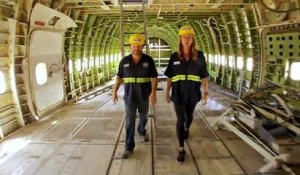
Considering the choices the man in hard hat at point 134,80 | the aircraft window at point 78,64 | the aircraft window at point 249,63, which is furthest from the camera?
the aircraft window at point 78,64

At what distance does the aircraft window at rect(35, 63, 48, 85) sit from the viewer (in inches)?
331

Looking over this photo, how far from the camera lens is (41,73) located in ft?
28.7

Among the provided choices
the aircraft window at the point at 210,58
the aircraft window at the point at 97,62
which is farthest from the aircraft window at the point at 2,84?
the aircraft window at the point at 210,58

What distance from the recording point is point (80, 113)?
30.4 ft

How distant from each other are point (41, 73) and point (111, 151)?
403 centimetres

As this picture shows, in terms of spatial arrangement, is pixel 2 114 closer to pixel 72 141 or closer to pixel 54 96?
pixel 72 141

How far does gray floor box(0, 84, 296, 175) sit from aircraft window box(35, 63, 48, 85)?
1.05 meters

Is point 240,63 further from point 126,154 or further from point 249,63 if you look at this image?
point 126,154

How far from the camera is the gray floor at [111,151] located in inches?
193

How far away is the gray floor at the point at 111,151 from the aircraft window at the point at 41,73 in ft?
3.44

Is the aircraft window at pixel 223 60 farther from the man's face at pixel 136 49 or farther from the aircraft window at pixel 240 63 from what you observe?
the man's face at pixel 136 49

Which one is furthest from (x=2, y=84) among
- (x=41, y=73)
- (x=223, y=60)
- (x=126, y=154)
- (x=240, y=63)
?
(x=223, y=60)

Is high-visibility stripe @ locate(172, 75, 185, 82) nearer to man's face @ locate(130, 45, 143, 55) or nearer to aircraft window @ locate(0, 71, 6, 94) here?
man's face @ locate(130, 45, 143, 55)

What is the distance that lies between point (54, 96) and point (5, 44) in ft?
9.82
